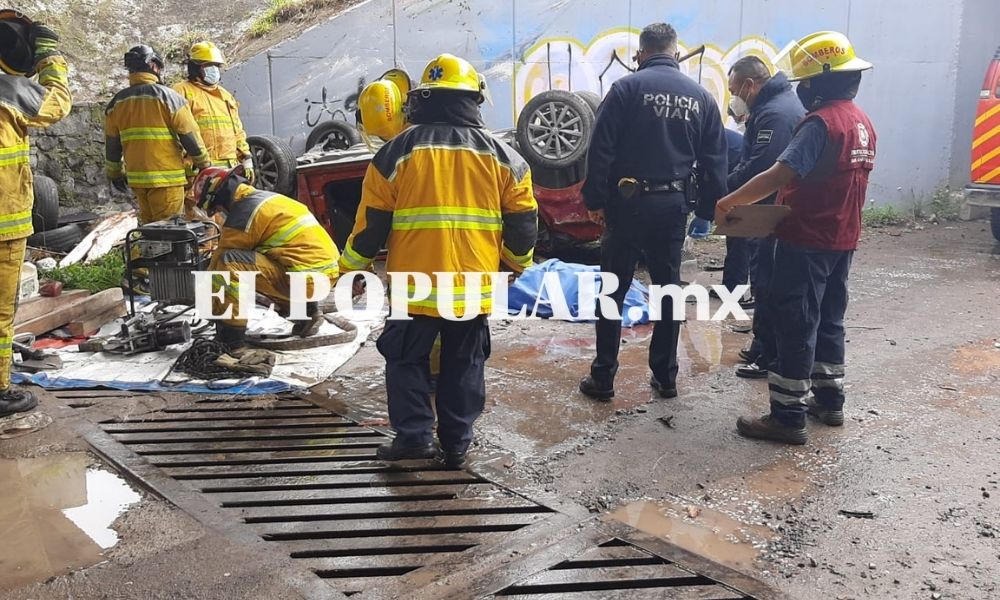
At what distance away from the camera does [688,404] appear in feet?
15.4

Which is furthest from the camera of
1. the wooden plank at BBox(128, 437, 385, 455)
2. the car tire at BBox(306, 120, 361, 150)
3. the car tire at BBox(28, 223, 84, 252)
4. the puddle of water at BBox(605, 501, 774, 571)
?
the car tire at BBox(306, 120, 361, 150)

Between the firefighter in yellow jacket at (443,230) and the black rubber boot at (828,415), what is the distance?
1860 mm

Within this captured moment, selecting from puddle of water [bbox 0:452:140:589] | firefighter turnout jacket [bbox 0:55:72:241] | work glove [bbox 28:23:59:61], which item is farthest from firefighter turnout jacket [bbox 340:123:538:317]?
work glove [bbox 28:23:59:61]

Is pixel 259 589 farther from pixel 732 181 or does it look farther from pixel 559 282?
pixel 559 282

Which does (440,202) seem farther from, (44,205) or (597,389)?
(44,205)

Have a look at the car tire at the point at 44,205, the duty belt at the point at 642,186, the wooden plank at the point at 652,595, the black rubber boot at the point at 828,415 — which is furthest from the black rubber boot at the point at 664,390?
the car tire at the point at 44,205

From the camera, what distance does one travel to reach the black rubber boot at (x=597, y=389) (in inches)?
186

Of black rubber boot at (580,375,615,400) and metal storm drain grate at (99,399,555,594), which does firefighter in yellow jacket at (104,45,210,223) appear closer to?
metal storm drain grate at (99,399,555,594)

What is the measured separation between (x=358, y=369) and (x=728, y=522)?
2.78 m

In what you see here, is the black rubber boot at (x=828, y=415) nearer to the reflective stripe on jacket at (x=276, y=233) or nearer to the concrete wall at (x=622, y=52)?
the reflective stripe on jacket at (x=276, y=233)

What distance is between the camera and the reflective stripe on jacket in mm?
5328

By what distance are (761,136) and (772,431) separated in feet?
6.70

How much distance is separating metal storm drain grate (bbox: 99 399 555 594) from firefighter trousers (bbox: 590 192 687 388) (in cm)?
139

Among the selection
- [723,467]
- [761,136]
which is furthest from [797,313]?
[761,136]
